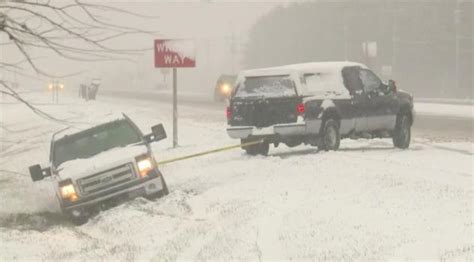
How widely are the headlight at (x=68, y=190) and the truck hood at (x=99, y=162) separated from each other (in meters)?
0.10

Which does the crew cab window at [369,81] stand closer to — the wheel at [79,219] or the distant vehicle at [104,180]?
the distant vehicle at [104,180]

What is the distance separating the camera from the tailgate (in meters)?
→ 15.5

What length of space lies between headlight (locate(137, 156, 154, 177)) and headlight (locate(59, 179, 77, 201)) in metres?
1.09

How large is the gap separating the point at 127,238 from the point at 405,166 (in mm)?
6118

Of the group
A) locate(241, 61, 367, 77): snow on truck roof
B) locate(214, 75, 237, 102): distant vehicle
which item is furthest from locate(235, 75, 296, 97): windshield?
locate(214, 75, 237, 102): distant vehicle

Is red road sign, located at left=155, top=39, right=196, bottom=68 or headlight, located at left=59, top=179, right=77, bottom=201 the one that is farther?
red road sign, located at left=155, top=39, right=196, bottom=68

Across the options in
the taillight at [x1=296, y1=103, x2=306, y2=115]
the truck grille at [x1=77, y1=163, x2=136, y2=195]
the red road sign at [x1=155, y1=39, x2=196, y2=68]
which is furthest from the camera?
the red road sign at [x1=155, y1=39, x2=196, y2=68]

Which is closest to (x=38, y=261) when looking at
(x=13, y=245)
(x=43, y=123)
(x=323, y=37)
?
(x=13, y=245)

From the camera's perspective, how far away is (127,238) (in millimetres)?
9984

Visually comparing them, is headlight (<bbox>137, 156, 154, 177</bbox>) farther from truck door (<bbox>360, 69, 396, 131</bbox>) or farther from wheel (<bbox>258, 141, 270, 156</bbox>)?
truck door (<bbox>360, 69, 396, 131</bbox>)

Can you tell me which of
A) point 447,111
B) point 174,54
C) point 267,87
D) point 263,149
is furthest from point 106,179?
point 447,111

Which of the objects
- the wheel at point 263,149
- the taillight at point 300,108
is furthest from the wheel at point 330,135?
the wheel at point 263,149

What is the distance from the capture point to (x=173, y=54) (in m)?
19.2

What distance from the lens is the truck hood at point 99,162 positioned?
12016mm
